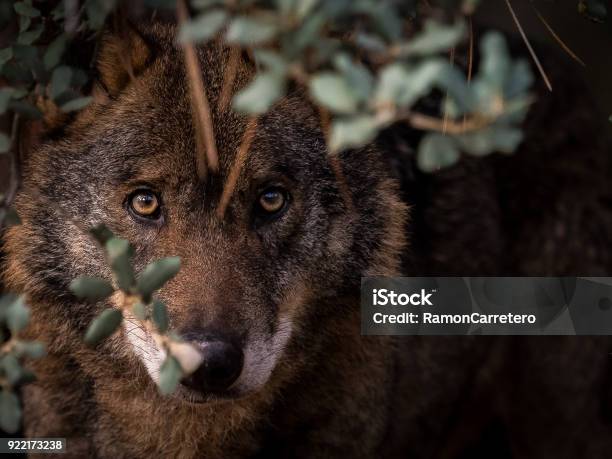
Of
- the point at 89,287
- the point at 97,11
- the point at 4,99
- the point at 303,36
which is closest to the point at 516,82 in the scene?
the point at 303,36

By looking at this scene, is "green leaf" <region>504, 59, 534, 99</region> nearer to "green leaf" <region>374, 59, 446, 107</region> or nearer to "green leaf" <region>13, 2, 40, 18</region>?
"green leaf" <region>374, 59, 446, 107</region>

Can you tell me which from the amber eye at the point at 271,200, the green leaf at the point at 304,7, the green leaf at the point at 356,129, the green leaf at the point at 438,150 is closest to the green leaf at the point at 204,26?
the green leaf at the point at 304,7

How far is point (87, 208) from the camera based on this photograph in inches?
114

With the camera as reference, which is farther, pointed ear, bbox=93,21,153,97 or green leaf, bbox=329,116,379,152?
pointed ear, bbox=93,21,153,97

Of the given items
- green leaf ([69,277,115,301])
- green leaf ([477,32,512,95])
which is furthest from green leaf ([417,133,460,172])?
green leaf ([69,277,115,301])

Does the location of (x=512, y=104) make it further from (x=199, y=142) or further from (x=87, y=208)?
(x=87, y=208)

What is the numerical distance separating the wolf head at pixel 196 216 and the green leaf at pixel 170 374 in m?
0.53

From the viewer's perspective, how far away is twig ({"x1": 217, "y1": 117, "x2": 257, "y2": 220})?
2.76 m

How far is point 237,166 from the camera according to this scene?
281cm

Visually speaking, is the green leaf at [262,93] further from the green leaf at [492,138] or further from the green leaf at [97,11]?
the green leaf at [97,11]

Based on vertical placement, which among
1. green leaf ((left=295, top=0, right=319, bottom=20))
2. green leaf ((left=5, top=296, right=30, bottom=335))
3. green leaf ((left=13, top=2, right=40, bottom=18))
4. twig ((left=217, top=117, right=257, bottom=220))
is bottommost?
twig ((left=217, top=117, right=257, bottom=220))

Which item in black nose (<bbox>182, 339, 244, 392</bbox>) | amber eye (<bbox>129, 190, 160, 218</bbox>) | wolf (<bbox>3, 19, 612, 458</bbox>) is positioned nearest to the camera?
black nose (<bbox>182, 339, 244, 392</bbox>)

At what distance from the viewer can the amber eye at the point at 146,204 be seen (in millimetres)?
2824

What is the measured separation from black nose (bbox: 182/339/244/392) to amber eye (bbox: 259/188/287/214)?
0.58m
